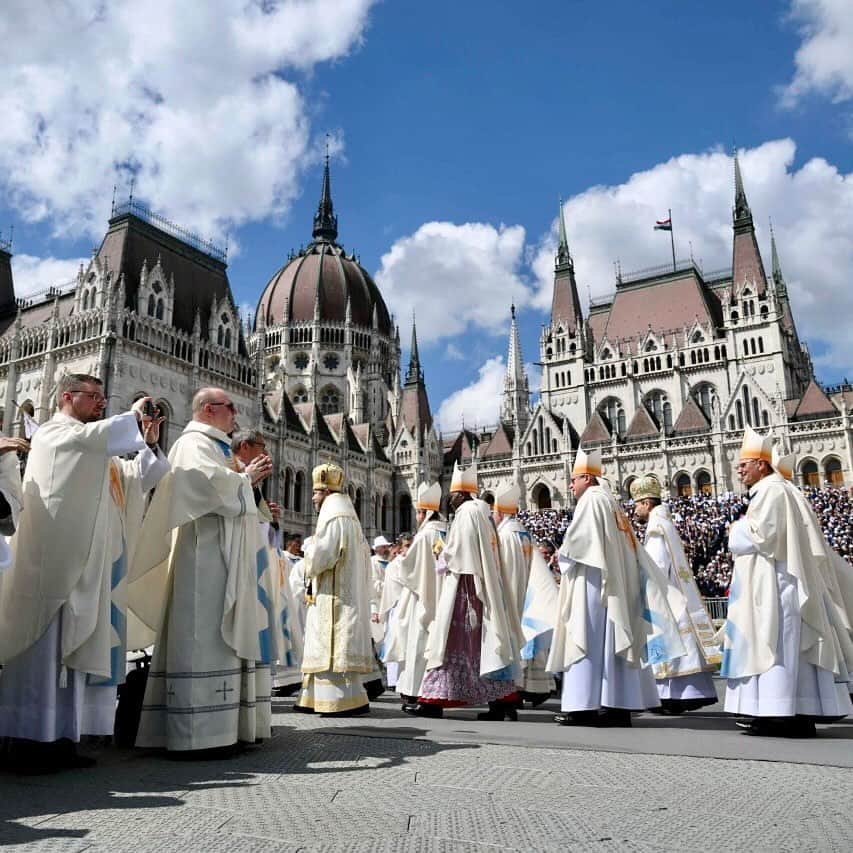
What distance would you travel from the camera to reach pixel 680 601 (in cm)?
Result: 771

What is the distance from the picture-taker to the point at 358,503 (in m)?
46.3

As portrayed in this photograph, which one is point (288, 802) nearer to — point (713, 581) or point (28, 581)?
point (28, 581)

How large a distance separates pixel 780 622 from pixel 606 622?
4.68ft

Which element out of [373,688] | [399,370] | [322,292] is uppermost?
[322,292]

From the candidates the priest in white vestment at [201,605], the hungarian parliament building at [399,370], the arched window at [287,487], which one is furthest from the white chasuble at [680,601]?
the arched window at [287,487]

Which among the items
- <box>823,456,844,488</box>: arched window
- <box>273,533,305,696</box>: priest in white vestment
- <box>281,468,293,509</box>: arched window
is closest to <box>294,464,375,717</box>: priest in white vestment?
<box>273,533,305,696</box>: priest in white vestment

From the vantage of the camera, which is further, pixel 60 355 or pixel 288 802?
pixel 60 355

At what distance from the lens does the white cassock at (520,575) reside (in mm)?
8359

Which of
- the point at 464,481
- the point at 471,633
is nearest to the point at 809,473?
the point at 464,481

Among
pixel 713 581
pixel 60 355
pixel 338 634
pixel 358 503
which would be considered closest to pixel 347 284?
pixel 358 503

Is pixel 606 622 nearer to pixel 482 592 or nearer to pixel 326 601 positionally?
pixel 482 592

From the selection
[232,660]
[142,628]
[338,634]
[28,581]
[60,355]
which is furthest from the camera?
[60,355]

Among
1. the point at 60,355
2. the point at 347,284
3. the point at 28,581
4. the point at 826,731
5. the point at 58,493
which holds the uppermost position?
the point at 347,284

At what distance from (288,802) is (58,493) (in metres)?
2.32
